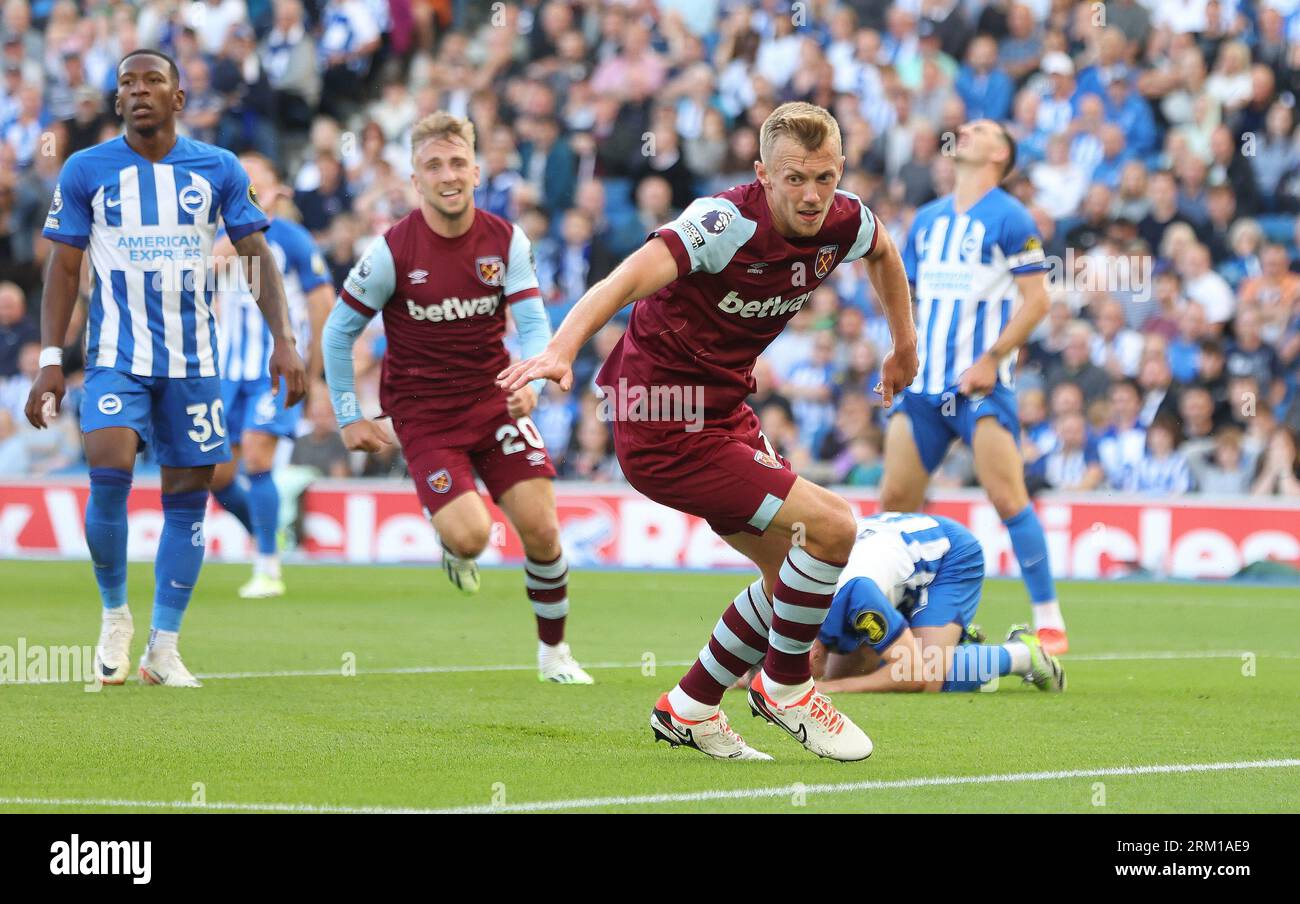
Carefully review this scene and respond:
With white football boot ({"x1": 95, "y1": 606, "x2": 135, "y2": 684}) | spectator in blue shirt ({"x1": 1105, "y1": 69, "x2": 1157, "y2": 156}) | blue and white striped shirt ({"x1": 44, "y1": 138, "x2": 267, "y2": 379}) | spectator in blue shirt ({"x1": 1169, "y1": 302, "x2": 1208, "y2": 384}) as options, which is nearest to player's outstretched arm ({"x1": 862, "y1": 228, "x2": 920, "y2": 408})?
blue and white striped shirt ({"x1": 44, "y1": 138, "x2": 267, "y2": 379})

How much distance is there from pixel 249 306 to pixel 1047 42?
335 inches

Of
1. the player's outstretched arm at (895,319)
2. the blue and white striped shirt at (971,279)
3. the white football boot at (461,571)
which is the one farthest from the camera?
the blue and white striped shirt at (971,279)

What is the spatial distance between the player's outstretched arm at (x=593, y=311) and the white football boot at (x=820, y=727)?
1.43 meters

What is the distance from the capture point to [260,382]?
A: 1261cm

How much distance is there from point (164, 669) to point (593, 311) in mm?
3435

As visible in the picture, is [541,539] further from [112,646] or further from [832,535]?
[832,535]

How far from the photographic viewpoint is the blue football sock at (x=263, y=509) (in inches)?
500

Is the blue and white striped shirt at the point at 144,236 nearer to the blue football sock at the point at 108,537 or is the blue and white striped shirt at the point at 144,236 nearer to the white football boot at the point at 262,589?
the blue football sock at the point at 108,537

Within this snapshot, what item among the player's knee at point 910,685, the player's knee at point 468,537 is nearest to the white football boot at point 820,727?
the player's knee at point 910,685

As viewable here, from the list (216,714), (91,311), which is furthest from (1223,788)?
(91,311)

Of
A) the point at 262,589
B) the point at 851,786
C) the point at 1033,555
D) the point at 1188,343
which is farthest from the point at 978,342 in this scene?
the point at 1188,343

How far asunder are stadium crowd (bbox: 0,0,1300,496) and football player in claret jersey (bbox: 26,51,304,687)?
6272mm

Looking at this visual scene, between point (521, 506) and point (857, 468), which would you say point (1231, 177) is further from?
point (521, 506)

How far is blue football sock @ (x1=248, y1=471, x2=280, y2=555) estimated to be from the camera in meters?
12.7
